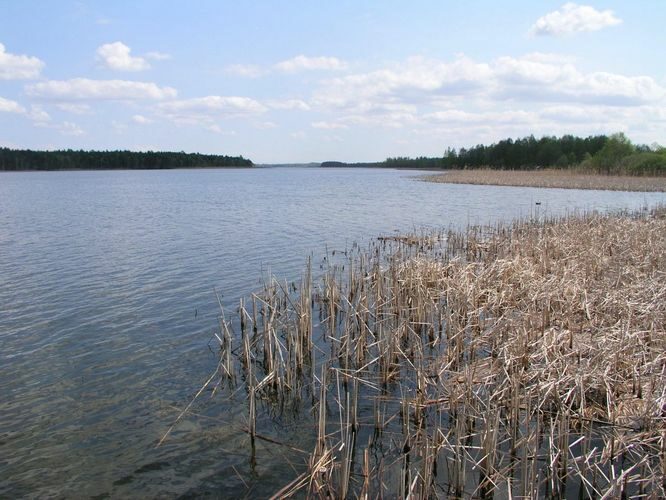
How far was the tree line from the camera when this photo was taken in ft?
205

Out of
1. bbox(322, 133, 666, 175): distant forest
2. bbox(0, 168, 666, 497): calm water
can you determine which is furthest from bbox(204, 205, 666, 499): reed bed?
bbox(322, 133, 666, 175): distant forest

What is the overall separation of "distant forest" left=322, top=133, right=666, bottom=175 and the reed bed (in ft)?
193

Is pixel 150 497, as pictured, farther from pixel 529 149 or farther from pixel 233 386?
pixel 529 149

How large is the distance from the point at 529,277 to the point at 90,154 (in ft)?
541

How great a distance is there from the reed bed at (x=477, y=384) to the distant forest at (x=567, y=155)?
193ft

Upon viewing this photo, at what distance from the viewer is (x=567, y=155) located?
312 ft

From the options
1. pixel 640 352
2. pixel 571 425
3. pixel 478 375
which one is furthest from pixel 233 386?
pixel 640 352

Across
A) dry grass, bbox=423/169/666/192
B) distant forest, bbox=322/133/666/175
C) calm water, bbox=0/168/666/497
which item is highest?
distant forest, bbox=322/133/666/175

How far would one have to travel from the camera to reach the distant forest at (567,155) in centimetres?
6247

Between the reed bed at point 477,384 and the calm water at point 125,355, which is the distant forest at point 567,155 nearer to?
the calm water at point 125,355

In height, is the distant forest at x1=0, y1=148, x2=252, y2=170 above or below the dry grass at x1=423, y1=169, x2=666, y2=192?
above

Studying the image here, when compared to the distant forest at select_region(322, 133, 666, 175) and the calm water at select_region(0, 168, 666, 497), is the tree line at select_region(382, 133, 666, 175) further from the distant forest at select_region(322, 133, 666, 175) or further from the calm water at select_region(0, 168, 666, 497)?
the calm water at select_region(0, 168, 666, 497)

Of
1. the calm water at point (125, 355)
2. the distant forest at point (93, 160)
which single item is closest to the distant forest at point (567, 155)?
the calm water at point (125, 355)

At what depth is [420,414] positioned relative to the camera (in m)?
6.14
